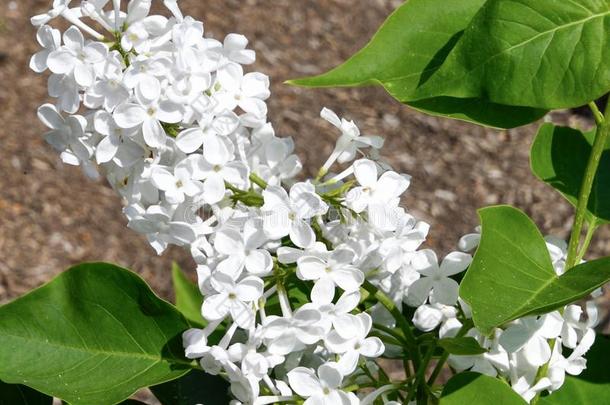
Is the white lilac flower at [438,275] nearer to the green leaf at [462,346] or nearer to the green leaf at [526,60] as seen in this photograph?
the green leaf at [462,346]

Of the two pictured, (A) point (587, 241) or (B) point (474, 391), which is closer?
(B) point (474, 391)

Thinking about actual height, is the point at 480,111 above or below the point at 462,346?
above

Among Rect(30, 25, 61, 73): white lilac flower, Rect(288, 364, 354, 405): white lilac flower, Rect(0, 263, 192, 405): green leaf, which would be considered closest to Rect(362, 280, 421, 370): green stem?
Rect(288, 364, 354, 405): white lilac flower

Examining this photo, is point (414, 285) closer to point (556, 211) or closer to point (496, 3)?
point (496, 3)

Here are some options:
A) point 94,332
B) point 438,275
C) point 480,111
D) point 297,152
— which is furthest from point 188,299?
point 297,152

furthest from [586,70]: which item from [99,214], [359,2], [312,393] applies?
[359,2]

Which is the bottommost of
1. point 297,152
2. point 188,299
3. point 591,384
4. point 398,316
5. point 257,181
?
point 297,152

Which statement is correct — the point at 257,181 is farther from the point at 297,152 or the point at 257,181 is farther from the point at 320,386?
the point at 297,152

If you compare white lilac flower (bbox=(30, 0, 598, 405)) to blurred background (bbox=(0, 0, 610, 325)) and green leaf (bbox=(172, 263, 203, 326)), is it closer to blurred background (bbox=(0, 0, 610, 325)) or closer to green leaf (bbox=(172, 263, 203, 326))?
green leaf (bbox=(172, 263, 203, 326))
